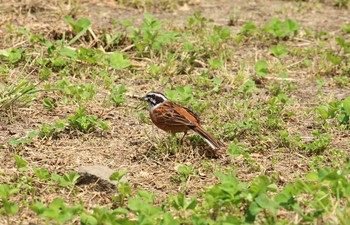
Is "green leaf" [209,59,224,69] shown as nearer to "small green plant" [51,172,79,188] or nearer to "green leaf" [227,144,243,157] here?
"green leaf" [227,144,243,157]

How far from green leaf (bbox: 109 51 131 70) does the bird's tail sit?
88.6 inches

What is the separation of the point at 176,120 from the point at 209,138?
0.37m

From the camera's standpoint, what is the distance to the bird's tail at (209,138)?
724 centimetres

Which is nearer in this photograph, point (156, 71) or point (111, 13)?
point (156, 71)

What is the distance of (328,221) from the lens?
572cm

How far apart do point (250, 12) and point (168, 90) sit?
13.1 feet

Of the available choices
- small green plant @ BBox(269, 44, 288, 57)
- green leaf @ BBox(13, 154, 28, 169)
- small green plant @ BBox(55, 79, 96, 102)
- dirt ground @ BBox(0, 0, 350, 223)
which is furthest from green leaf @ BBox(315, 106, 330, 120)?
green leaf @ BBox(13, 154, 28, 169)

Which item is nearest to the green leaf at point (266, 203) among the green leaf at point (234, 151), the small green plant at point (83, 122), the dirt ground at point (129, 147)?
the dirt ground at point (129, 147)

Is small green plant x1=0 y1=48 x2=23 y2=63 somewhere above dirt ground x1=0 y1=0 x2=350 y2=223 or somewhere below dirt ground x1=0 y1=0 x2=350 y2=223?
above

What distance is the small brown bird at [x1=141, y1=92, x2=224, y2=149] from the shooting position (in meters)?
7.35

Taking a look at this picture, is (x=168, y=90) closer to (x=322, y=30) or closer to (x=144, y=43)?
(x=144, y=43)

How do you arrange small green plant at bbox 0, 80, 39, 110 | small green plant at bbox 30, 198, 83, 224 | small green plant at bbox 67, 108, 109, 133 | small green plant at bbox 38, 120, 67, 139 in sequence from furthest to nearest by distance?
small green plant at bbox 0, 80, 39, 110 → small green plant at bbox 67, 108, 109, 133 → small green plant at bbox 38, 120, 67, 139 → small green plant at bbox 30, 198, 83, 224

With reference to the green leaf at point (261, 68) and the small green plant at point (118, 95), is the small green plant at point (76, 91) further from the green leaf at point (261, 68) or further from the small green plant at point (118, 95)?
the green leaf at point (261, 68)

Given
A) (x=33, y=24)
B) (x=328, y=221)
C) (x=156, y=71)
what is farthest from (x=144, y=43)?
(x=328, y=221)
